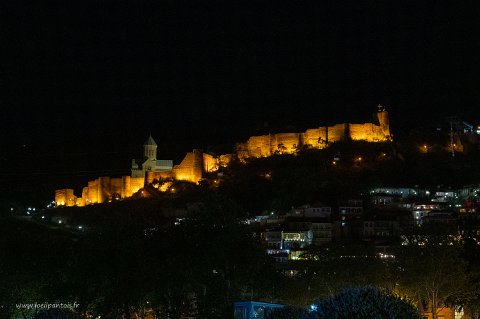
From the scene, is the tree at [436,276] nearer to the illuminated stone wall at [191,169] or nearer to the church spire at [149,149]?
the illuminated stone wall at [191,169]

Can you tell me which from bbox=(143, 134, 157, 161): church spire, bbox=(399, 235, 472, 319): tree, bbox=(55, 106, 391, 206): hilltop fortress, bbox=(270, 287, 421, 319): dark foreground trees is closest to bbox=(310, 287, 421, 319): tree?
bbox=(270, 287, 421, 319): dark foreground trees

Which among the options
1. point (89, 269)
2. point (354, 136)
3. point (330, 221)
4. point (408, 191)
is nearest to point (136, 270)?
point (89, 269)

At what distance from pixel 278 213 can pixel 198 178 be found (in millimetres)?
26339

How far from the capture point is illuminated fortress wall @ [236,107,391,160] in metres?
107

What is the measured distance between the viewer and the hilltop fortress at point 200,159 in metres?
105

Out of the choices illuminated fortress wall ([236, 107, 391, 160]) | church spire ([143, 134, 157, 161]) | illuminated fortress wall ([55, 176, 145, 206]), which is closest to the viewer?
illuminated fortress wall ([55, 176, 145, 206])

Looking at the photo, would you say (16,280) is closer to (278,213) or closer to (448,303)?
(448,303)

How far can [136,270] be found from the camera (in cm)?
3212

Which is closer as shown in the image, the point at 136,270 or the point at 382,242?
the point at 136,270

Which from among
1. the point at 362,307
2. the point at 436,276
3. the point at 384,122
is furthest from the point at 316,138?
the point at 362,307

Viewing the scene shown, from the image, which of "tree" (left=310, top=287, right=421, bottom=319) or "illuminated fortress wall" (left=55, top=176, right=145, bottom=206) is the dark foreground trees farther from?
"illuminated fortress wall" (left=55, top=176, right=145, bottom=206)

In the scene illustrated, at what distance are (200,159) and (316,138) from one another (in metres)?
19.9

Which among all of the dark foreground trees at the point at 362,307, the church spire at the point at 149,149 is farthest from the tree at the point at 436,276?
the church spire at the point at 149,149

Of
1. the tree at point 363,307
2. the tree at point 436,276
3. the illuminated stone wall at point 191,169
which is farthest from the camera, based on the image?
the illuminated stone wall at point 191,169
